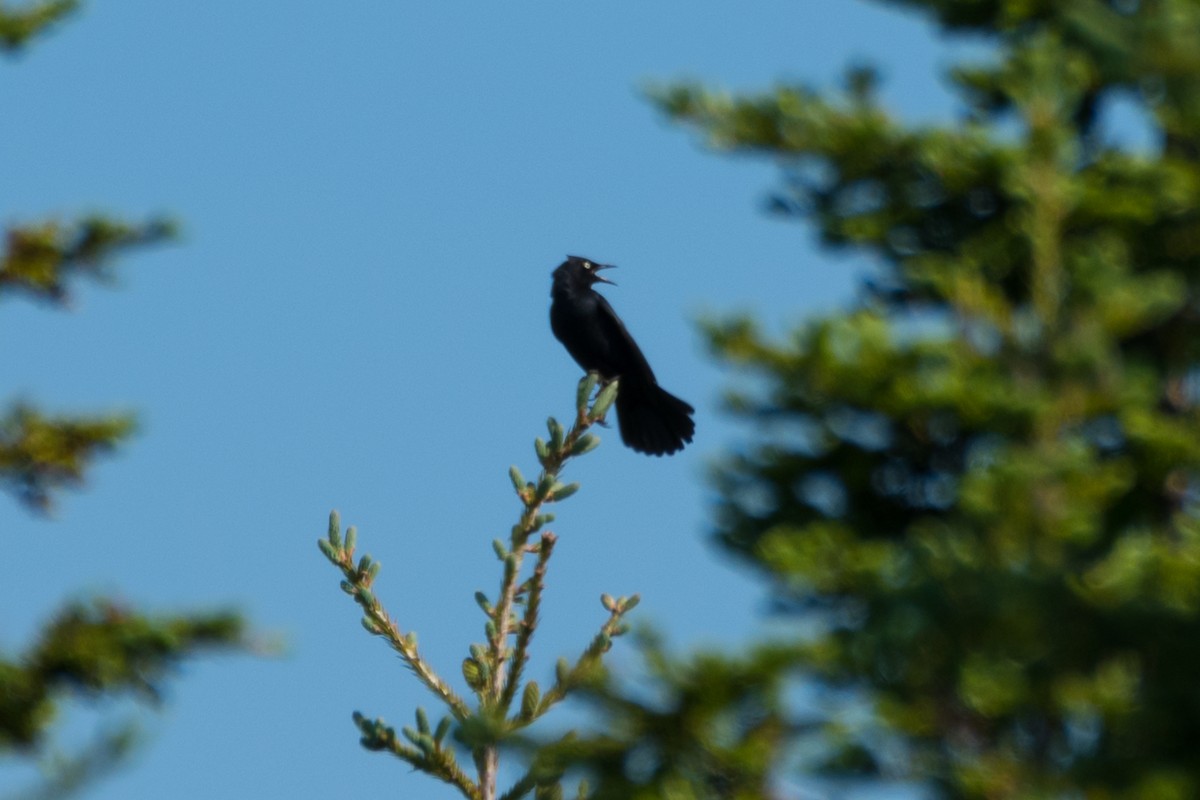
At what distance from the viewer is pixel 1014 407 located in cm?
512

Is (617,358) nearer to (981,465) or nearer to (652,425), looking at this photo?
(652,425)

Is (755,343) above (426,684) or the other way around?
the other way around

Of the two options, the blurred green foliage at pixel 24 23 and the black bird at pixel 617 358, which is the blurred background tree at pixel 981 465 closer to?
the blurred green foliage at pixel 24 23

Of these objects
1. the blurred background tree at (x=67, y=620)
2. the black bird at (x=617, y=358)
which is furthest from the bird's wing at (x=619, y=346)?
the blurred background tree at (x=67, y=620)

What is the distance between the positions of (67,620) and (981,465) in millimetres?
3200

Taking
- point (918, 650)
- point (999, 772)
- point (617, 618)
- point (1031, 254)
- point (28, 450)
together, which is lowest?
point (999, 772)

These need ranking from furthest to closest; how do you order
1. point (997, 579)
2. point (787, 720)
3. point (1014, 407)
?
point (787, 720), point (1014, 407), point (997, 579)

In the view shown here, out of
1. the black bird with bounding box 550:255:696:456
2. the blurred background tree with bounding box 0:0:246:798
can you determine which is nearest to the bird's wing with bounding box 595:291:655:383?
the black bird with bounding box 550:255:696:456

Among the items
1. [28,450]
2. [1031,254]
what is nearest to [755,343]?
[1031,254]

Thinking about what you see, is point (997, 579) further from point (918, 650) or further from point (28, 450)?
point (28, 450)

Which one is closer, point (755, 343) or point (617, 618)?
point (755, 343)

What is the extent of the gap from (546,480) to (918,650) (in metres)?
2.26

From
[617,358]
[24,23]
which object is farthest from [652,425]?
[24,23]

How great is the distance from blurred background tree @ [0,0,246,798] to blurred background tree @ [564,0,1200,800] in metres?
1.57
